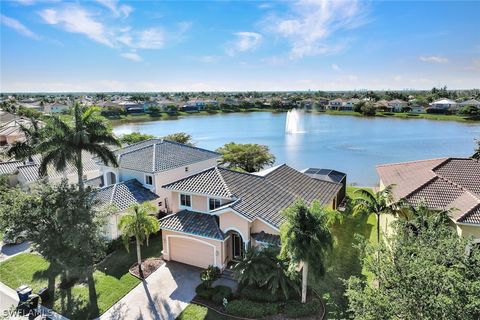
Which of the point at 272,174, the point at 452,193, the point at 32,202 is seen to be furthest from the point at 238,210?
the point at 452,193

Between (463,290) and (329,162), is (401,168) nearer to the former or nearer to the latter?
(463,290)

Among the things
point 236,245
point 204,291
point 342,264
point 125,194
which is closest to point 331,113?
point 125,194

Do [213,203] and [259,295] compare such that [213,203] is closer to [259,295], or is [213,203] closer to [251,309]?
[259,295]

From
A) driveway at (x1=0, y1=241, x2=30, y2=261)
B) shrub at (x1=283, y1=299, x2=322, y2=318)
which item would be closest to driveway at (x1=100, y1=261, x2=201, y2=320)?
shrub at (x1=283, y1=299, x2=322, y2=318)

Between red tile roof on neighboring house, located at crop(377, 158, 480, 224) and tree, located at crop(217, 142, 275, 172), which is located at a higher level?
red tile roof on neighboring house, located at crop(377, 158, 480, 224)

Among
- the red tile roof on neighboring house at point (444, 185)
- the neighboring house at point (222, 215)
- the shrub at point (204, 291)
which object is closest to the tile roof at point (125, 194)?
the neighboring house at point (222, 215)

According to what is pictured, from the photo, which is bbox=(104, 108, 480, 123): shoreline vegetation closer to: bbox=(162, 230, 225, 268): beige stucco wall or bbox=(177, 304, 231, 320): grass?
bbox=(162, 230, 225, 268): beige stucco wall

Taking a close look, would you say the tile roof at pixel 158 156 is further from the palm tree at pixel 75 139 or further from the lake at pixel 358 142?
the lake at pixel 358 142
